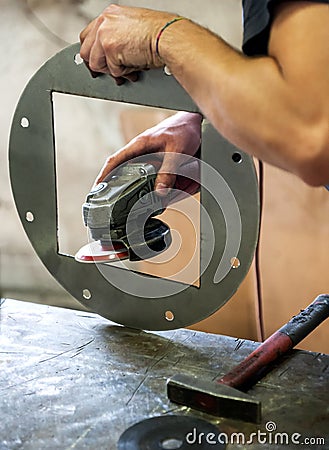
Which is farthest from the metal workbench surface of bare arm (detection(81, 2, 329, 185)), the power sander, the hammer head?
bare arm (detection(81, 2, 329, 185))

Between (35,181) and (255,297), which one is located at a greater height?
(35,181)

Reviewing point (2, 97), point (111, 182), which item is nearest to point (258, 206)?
point (111, 182)

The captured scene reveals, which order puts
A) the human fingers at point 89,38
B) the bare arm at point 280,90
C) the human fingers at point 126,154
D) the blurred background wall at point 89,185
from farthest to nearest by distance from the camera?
the blurred background wall at point 89,185
the human fingers at point 126,154
the human fingers at point 89,38
the bare arm at point 280,90

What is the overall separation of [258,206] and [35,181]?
0.35 metres

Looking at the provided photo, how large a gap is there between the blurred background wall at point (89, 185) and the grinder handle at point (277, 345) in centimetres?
28

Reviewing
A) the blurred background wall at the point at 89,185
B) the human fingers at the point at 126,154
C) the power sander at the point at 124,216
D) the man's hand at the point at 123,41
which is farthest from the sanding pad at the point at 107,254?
the blurred background wall at the point at 89,185

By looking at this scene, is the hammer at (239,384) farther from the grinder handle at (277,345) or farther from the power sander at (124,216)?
the power sander at (124,216)

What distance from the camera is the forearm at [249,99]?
79 centimetres

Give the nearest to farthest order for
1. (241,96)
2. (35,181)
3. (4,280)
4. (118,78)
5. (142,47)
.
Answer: (241,96) → (142,47) → (118,78) → (35,181) → (4,280)

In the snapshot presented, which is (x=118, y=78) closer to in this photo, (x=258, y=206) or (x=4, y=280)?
(x=258, y=206)

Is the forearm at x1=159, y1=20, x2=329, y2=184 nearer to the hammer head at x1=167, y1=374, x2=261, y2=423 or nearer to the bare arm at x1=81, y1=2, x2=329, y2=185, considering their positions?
the bare arm at x1=81, y1=2, x2=329, y2=185

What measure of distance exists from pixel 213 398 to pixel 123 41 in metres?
0.43

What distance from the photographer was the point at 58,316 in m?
1.23

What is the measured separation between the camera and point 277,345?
1062 mm
